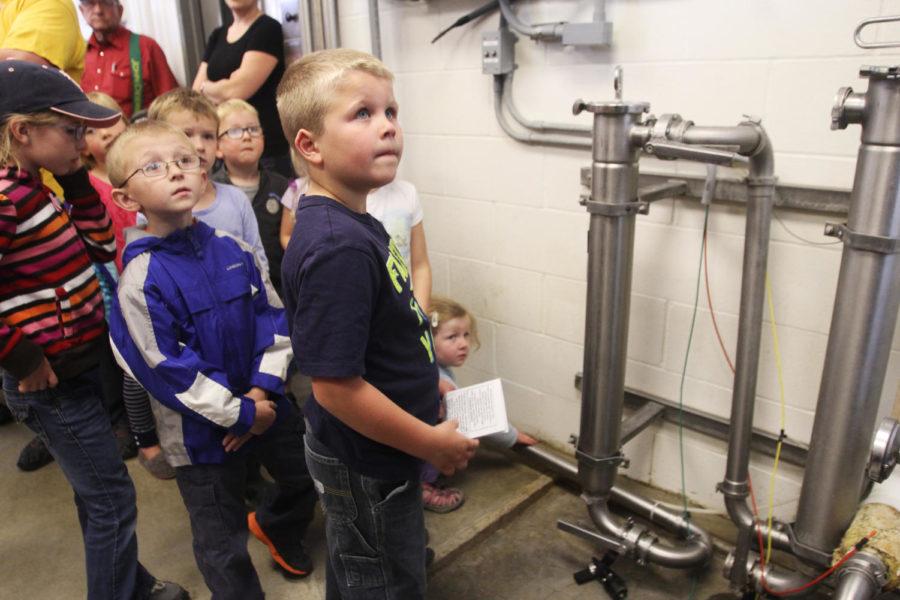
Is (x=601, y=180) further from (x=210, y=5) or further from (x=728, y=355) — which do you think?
(x=210, y=5)

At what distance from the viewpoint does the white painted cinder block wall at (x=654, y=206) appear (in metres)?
1.38

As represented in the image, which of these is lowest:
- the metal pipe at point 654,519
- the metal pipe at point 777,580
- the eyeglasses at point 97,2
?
the metal pipe at point 654,519

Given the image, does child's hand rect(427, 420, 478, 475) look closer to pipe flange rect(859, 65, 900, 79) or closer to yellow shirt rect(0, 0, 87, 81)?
pipe flange rect(859, 65, 900, 79)

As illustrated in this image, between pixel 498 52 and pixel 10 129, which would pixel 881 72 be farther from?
pixel 10 129

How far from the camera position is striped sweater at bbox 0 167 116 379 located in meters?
1.20

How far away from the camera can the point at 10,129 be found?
123 centimetres

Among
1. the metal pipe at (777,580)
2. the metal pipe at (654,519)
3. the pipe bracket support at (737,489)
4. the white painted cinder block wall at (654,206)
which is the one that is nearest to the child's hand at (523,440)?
the metal pipe at (654,519)

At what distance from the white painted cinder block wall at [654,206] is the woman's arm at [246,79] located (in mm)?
300

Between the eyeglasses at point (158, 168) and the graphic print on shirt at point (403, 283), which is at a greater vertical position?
the eyeglasses at point (158, 168)

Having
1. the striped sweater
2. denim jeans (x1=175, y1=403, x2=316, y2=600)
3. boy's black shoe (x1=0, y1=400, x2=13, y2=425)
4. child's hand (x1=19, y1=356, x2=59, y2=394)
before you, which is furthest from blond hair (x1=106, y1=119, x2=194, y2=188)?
boy's black shoe (x1=0, y1=400, x2=13, y2=425)

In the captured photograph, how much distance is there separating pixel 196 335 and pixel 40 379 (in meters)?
0.29

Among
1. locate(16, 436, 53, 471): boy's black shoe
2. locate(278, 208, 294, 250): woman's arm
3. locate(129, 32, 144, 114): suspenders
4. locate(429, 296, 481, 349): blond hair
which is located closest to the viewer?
locate(429, 296, 481, 349): blond hair

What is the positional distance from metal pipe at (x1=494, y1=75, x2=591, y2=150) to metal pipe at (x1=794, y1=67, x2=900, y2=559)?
2.42 feet

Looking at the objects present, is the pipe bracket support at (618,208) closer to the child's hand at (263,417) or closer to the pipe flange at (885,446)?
the pipe flange at (885,446)
